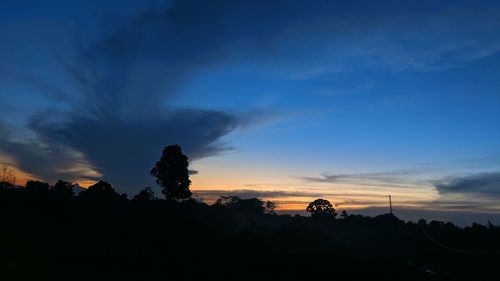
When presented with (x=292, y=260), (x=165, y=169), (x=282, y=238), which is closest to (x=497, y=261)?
(x=292, y=260)

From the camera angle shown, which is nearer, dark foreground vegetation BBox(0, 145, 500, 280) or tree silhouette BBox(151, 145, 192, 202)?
dark foreground vegetation BBox(0, 145, 500, 280)

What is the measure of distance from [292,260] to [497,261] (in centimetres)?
1679

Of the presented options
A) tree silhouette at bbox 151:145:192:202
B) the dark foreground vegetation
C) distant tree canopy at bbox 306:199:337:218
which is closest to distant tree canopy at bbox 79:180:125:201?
the dark foreground vegetation

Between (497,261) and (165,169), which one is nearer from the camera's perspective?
(497,261)

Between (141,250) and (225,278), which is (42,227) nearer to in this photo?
(141,250)

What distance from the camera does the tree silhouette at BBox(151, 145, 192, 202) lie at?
58.5 m

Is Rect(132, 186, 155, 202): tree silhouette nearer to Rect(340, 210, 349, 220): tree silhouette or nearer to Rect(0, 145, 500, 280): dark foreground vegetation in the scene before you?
Rect(0, 145, 500, 280): dark foreground vegetation

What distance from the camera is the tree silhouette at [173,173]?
58500 millimetres

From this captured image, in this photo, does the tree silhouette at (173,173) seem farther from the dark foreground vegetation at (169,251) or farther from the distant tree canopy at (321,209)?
the distant tree canopy at (321,209)

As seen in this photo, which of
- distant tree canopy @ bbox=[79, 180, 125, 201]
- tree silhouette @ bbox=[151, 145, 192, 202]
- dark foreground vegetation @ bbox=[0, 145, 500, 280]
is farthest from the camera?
tree silhouette @ bbox=[151, 145, 192, 202]

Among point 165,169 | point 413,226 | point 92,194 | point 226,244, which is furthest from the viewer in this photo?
point 413,226

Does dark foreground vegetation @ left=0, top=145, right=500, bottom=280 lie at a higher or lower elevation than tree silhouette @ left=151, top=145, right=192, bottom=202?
lower

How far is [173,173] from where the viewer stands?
5869 centimetres

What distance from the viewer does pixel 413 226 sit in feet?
215
